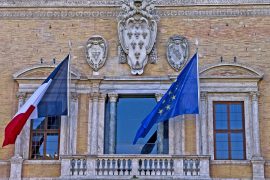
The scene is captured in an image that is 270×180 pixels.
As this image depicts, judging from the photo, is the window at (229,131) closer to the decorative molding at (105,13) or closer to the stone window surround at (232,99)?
the stone window surround at (232,99)

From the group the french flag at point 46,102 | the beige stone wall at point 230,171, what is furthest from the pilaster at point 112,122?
the beige stone wall at point 230,171

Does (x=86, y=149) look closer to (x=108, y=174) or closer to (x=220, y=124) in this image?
(x=108, y=174)

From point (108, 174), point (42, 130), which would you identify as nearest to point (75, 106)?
point (42, 130)

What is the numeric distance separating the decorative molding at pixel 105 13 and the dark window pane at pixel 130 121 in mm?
2968

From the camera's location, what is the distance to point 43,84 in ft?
61.9

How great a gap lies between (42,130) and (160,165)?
417 cm

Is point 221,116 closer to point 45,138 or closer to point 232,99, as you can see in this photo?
point 232,99

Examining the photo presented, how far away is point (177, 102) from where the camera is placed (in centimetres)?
1853

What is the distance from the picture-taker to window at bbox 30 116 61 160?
64.0 feet

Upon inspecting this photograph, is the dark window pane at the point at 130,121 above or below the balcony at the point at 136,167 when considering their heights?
above

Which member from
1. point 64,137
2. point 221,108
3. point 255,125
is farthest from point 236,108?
point 64,137

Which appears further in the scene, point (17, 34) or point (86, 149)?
point (17, 34)

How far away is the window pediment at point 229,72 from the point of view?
64.2 ft

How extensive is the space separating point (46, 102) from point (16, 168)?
232cm
